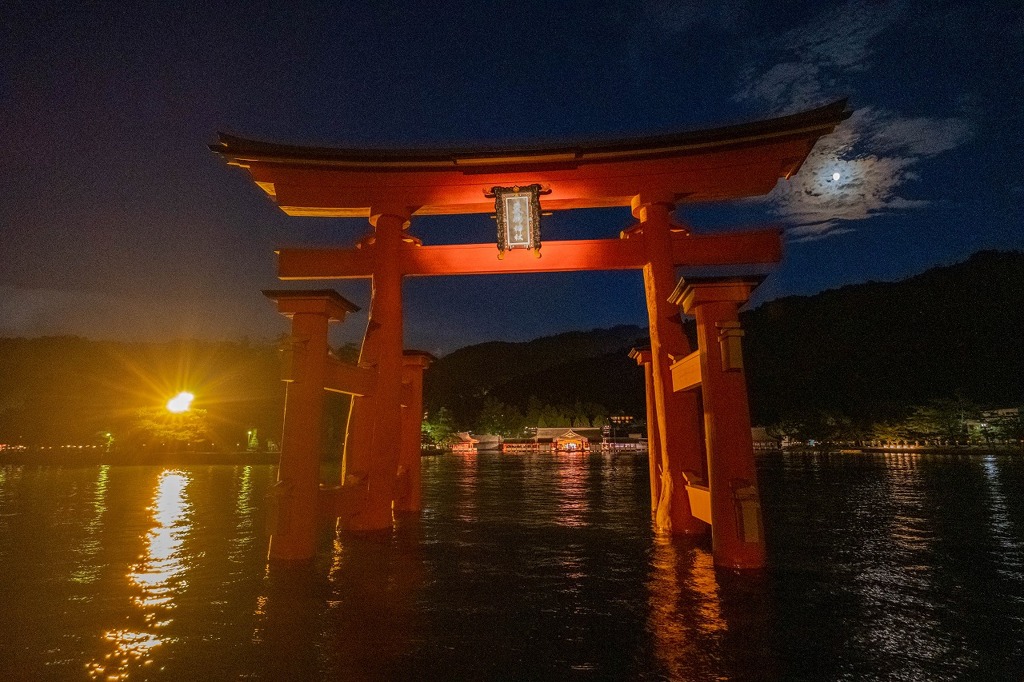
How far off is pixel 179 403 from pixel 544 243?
4490 centimetres

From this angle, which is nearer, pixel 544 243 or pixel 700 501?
pixel 700 501

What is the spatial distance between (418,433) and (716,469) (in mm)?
6441

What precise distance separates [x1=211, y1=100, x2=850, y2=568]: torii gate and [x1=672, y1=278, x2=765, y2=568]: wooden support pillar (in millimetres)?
922

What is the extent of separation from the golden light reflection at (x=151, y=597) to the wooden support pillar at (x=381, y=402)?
2.58 m

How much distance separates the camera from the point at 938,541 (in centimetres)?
798

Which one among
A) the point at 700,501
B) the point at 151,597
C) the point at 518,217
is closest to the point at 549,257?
the point at 518,217

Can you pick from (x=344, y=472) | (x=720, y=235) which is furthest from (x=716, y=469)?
(x=344, y=472)

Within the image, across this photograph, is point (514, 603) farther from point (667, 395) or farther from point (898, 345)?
point (898, 345)

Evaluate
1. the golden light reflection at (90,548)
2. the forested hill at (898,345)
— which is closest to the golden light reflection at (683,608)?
the golden light reflection at (90,548)

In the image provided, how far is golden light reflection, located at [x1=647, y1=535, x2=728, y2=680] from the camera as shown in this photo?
3732 millimetres

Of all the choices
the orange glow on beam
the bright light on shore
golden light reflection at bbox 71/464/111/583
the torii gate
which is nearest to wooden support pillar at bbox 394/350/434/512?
the torii gate

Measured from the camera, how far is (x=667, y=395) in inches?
331

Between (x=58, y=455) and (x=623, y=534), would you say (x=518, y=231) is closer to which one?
(x=623, y=534)

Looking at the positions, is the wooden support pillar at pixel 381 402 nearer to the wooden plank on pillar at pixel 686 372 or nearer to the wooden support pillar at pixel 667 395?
the wooden support pillar at pixel 667 395
